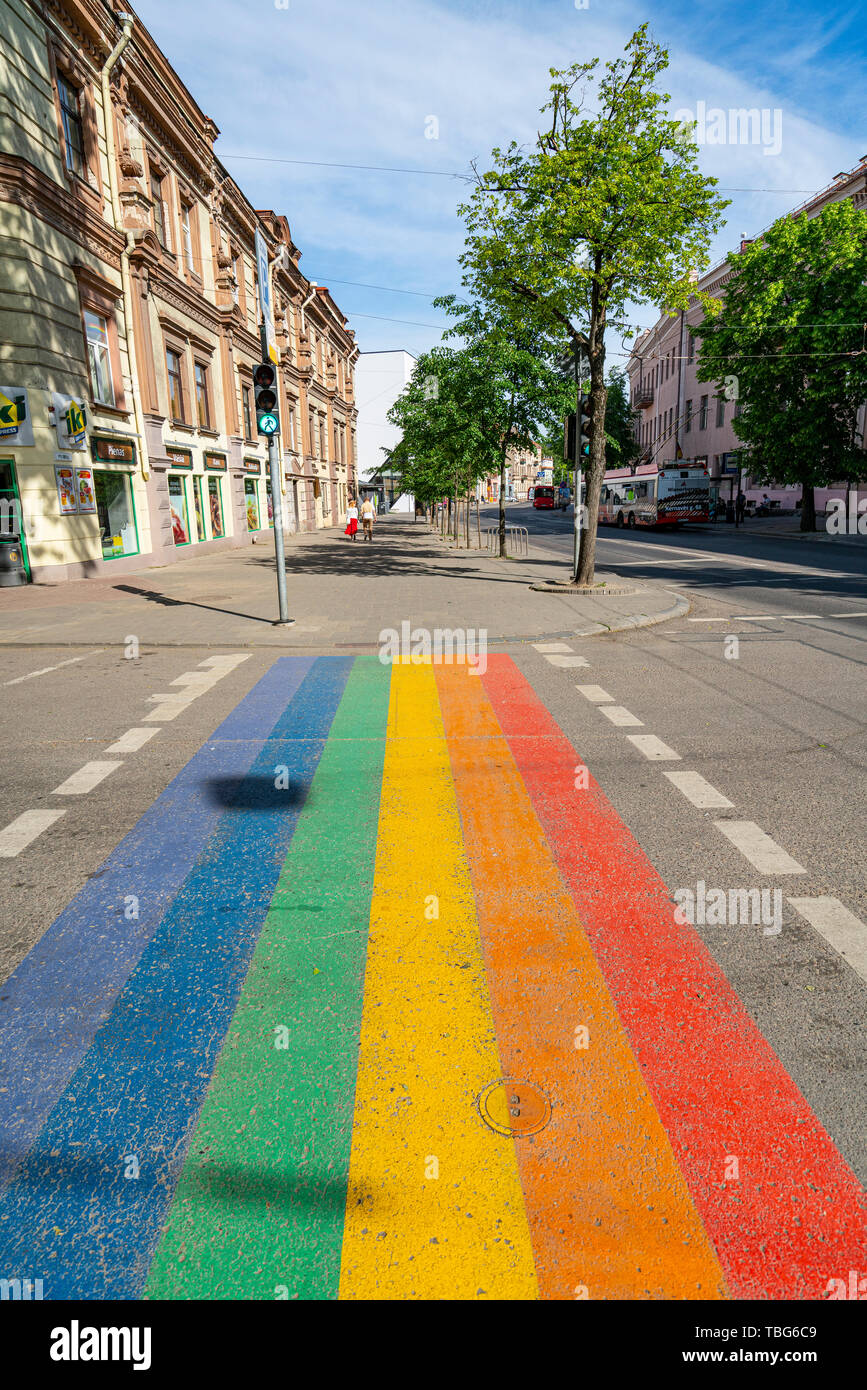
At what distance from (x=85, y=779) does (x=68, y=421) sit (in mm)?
14071

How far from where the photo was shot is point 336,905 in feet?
11.8

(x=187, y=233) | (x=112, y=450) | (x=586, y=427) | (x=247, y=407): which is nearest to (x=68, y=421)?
(x=112, y=450)

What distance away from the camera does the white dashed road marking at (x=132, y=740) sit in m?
6.03

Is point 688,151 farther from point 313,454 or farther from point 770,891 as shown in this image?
point 313,454

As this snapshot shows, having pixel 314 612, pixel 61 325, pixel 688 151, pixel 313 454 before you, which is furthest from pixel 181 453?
pixel 313 454

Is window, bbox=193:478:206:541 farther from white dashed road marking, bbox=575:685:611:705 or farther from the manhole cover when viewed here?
the manhole cover

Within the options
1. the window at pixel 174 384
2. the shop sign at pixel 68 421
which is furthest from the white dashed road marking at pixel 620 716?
the window at pixel 174 384

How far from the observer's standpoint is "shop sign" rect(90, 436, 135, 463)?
725 inches

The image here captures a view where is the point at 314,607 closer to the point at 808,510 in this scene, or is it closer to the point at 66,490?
the point at 66,490

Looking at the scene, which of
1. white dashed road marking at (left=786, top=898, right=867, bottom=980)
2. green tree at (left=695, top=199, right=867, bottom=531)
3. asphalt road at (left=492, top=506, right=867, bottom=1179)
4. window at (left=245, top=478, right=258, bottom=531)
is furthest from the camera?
green tree at (left=695, top=199, right=867, bottom=531)

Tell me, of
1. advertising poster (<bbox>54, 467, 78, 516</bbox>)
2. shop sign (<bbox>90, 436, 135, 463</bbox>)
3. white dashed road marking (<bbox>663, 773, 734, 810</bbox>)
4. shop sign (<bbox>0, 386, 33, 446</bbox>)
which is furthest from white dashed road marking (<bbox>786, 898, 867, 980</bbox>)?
shop sign (<bbox>90, 436, 135, 463</bbox>)

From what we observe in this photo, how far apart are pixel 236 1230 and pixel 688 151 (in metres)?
16.0

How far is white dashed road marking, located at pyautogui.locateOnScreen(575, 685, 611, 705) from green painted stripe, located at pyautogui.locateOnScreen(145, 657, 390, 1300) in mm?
3775
